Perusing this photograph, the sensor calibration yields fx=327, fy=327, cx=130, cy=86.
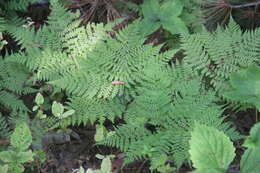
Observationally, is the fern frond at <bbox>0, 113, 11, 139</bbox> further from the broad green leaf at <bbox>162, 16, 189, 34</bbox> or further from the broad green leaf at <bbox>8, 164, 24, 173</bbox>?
the broad green leaf at <bbox>162, 16, 189, 34</bbox>

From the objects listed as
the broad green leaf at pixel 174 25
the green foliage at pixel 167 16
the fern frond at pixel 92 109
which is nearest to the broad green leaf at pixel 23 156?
the fern frond at pixel 92 109

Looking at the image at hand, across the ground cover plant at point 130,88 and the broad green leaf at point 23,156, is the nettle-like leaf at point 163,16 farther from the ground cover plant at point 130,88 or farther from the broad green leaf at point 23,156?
the broad green leaf at point 23,156

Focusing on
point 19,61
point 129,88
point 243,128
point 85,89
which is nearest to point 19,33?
point 19,61

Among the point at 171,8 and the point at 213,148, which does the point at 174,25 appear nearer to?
the point at 171,8

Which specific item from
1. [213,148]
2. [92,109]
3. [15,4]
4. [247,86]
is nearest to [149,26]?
[92,109]

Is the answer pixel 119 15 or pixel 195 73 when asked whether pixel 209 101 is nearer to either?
pixel 195 73

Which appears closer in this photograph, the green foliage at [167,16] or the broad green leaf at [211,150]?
the broad green leaf at [211,150]
